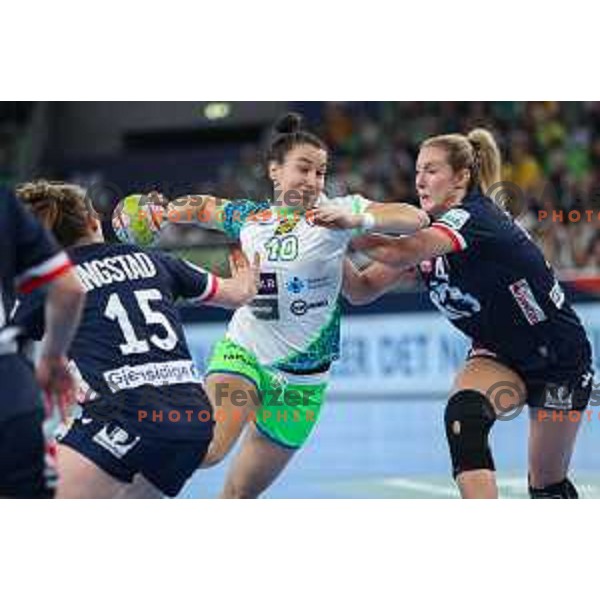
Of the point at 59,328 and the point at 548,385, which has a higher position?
the point at 59,328

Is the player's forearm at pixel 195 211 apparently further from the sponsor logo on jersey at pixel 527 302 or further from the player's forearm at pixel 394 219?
the sponsor logo on jersey at pixel 527 302

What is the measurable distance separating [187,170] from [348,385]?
766cm

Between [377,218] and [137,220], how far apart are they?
4.73 ft

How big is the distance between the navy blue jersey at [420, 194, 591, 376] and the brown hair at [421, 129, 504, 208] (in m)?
0.17

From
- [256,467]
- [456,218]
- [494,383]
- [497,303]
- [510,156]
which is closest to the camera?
[456,218]

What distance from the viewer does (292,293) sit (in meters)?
7.51

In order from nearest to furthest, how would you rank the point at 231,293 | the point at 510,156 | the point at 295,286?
the point at 231,293, the point at 295,286, the point at 510,156

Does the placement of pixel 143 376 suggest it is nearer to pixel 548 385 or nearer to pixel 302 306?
pixel 302 306

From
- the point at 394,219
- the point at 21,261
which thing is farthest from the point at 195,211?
the point at 21,261

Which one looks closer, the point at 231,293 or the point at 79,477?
the point at 79,477

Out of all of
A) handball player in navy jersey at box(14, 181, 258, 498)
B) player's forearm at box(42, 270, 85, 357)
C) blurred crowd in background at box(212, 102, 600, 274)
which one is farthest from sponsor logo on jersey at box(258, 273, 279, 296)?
blurred crowd in background at box(212, 102, 600, 274)

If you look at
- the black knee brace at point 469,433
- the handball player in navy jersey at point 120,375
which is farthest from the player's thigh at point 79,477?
the black knee brace at point 469,433

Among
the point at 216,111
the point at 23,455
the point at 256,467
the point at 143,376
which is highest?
the point at 216,111

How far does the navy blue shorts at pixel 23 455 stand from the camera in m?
4.99
